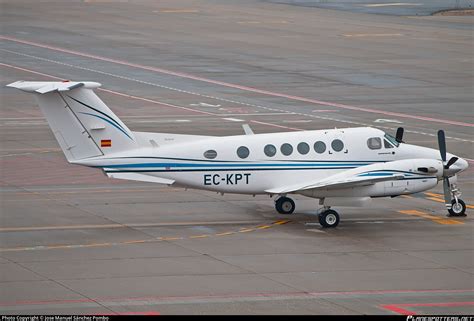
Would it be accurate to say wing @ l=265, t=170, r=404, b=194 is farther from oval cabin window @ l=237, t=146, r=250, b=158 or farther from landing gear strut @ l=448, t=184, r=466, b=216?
landing gear strut @ l=448, t=184, r=466, b=216

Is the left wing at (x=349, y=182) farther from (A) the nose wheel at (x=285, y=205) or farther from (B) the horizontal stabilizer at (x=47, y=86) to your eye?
(B) the horizontal stabilizer at (x=47, y=86)

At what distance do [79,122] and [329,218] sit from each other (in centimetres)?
756

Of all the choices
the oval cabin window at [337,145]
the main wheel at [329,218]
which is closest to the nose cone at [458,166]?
the oval cabin window at [337,145]

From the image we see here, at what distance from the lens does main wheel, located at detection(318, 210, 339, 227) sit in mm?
33750

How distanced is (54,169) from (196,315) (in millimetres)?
19976

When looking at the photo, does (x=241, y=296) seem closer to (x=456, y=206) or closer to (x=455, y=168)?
(x=455, y=168)

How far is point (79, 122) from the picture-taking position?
3381cm

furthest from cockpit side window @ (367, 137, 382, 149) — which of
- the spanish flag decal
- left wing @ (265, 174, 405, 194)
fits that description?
the spanish flag decal

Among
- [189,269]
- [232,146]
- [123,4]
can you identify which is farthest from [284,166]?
[123,4]

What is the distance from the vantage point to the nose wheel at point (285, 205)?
117ft

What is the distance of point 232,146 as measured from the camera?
3444 centimetres

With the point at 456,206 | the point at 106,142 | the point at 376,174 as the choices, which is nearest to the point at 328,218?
the point at 376,174

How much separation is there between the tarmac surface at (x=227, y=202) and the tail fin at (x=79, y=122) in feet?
7.32

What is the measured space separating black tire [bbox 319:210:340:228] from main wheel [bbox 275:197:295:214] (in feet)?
6.71
